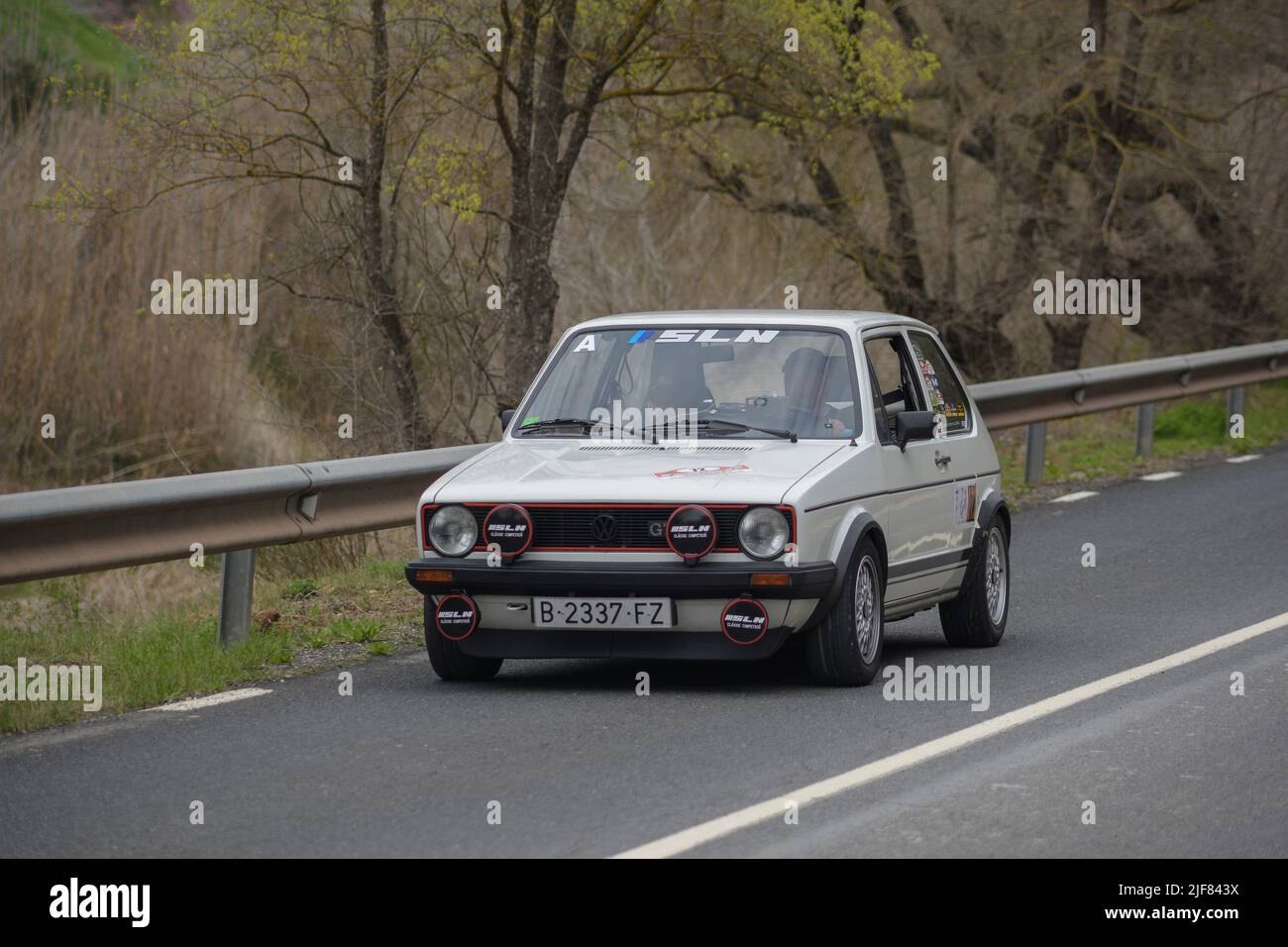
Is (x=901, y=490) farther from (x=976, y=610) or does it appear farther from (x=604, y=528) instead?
(x=604, y=528)

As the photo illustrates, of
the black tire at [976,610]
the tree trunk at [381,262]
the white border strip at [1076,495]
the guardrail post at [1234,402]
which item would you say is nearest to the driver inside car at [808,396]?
the black tire at [976,610]

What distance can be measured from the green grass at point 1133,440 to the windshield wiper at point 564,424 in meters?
7.28

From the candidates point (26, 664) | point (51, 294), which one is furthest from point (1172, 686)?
point (51, 294)

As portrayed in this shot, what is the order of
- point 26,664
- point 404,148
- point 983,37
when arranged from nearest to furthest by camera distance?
point 26,664 < point 404,148 < point 983,37

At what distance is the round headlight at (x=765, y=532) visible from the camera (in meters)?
8.09

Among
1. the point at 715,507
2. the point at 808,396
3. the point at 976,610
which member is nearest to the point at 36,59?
the point at 808,396

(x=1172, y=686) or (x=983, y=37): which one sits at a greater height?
(x=983, y=37)

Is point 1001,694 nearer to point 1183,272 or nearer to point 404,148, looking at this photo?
point 404,148

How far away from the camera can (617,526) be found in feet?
27.0

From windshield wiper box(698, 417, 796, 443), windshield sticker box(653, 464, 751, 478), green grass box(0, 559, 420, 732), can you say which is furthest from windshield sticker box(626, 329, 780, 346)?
green grass box(0, 559, 420, 732)

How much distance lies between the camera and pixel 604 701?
8328mm

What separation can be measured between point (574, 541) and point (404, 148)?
10.2 metres

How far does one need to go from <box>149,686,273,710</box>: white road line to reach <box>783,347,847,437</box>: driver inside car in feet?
8.98

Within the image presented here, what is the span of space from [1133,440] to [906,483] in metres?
11.5
